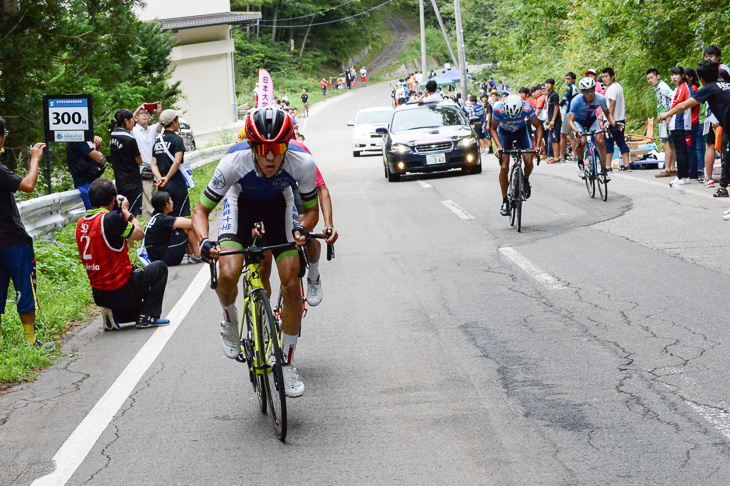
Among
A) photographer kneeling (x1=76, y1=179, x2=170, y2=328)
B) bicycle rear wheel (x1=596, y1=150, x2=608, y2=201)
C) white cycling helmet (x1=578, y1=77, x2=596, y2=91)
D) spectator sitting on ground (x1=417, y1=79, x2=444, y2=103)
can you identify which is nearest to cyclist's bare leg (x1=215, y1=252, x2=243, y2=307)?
photographer kneeling (x1=76, y1=179, x2=170, y2=328)

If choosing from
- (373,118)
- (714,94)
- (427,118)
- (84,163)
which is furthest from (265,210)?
(373,118)

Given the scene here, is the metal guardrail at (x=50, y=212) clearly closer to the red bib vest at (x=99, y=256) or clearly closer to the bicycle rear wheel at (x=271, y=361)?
the red bib vest at (x=99, y=256)

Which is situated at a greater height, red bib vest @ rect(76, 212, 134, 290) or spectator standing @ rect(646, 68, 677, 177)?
spectator standing @ rect(646, 68, 677, 177)

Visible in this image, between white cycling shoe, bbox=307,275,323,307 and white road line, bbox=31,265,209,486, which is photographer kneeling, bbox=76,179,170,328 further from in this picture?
white cycling shoe, bbox=307,275,323,307

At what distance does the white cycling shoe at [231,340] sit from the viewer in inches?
237

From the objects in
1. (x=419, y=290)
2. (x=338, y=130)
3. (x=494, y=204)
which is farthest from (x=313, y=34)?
(x=419, y=290)

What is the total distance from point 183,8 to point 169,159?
123 ft

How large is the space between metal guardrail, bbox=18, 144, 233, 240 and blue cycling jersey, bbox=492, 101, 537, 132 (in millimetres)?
5933

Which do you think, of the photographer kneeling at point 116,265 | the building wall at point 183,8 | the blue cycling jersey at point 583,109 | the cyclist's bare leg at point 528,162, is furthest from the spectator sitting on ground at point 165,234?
the building wall at point 183,8

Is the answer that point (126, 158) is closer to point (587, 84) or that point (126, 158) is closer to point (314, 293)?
point (314, 293)

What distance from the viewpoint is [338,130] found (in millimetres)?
51625

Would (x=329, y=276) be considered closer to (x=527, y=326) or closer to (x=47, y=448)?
(x=527, y=326)

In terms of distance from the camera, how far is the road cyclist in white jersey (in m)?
5.53

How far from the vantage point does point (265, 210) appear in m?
5.86
